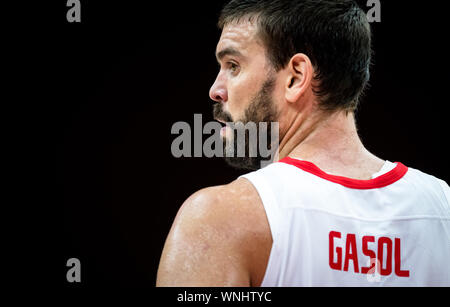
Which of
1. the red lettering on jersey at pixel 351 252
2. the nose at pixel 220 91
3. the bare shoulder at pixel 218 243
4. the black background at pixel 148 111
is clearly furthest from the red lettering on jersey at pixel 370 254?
the black background at pixel 148 111

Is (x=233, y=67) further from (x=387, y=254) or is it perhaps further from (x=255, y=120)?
(x=387, y=254)

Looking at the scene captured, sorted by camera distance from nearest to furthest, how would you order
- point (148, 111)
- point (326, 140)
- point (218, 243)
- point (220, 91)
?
1. point (218, 243)
2. point (326, 140)
3. point (220, 91)
4. point (148, 111)

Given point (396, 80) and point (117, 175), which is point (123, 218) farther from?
point (396, 80)

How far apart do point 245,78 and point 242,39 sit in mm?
85

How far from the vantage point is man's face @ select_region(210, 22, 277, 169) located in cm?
97

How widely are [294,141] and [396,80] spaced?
77.8 inches

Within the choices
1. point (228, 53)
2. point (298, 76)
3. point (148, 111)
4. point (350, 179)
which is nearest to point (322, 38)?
point (298, 76)

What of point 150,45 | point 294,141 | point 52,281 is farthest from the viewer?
point 150,45

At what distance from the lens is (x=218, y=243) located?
747 mm

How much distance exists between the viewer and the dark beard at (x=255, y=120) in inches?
38.5

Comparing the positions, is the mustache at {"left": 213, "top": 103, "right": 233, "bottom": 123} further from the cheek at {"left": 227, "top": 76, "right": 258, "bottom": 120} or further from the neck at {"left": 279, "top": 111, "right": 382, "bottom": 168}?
the neck at {"left": 279, "top": 111, "right": 382, "bottom": 168}

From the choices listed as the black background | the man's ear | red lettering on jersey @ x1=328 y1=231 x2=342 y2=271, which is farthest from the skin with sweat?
the black background
